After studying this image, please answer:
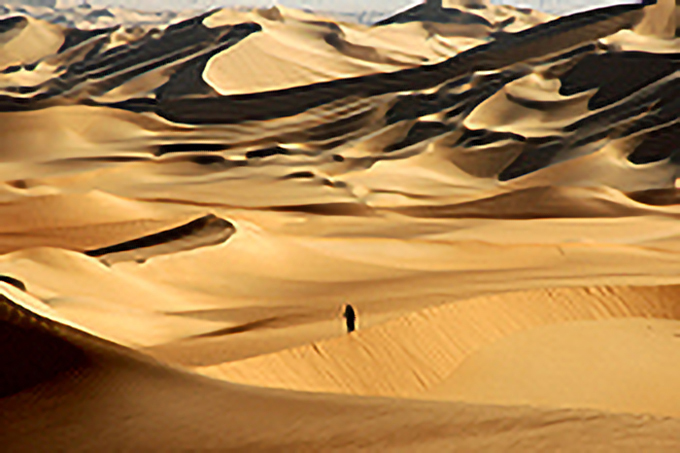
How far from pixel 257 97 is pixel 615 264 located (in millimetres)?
30866

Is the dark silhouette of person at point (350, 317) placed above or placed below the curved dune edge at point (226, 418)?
below

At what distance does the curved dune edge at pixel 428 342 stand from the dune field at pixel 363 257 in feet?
0.11

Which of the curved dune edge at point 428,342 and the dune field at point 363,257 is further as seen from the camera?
the curved dune edge at point 428,342

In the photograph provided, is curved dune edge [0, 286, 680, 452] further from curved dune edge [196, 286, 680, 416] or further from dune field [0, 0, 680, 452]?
curved dune edge [196, 286, 680, 416]

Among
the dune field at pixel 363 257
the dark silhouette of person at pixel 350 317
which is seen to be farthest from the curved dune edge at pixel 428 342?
the dark silhouette of person at pixel 350 317

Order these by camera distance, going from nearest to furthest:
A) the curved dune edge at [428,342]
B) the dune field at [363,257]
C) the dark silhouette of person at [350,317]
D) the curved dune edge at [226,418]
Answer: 1. the curved dune edge at [226,418]
2. the dune field at [363,257]
3. the curved dune edge at [428,342]
4. the dark silhouette of person at [350,317]

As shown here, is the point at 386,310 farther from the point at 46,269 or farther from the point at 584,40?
the point at 584,40

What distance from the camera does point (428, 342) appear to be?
10.8m

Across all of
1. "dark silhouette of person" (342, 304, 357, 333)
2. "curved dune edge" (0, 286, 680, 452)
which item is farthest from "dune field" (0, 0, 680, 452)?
"dark silhouette of person" (342, 304, 357, 333)

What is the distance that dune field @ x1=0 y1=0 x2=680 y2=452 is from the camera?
6340 mm

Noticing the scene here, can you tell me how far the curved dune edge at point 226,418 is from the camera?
18.8 ft

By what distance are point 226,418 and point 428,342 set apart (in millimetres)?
4978

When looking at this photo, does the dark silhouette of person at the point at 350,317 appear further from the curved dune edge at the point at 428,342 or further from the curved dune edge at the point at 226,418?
the curved dune edge at the point at 226,418

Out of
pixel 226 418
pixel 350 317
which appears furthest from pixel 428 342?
pixel 226 418
